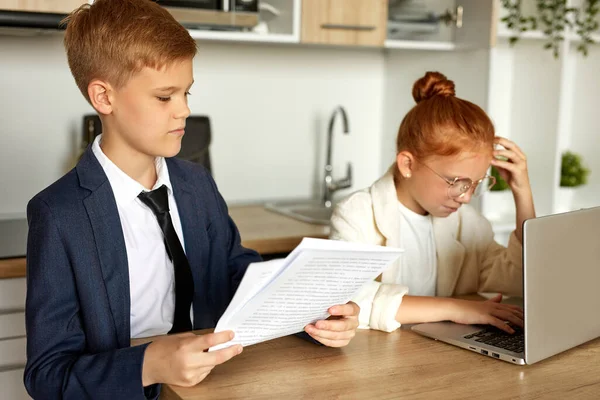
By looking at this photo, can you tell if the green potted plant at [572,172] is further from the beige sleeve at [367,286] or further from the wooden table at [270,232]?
the beige sleeve at [367,286]

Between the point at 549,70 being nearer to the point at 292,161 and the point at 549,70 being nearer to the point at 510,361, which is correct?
the point at 292,161

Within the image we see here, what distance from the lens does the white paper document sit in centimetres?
106

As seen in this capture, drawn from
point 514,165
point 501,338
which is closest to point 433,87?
point 514,165

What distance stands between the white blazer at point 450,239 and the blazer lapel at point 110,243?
56 cm

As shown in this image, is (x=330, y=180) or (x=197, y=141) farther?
(x=330, y=180)

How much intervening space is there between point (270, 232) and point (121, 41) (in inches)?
44.3

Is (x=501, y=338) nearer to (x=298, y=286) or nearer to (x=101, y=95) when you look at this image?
(x=298, y=286)

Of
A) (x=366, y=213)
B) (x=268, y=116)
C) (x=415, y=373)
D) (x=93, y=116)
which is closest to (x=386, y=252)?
(x=415, y=373)

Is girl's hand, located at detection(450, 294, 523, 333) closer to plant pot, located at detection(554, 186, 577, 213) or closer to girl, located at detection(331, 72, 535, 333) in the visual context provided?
girl, located at detection(331, 72, 535, 333)

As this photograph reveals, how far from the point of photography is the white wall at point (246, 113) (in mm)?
2516

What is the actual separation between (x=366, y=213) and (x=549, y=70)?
153 centimetres

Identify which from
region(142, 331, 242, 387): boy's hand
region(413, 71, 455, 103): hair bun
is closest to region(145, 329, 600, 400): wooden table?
region(142, 331, 242, 387): boy's hand

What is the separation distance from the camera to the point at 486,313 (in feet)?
4.86

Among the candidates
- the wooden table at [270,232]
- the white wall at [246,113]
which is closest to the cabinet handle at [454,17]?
the white wall at [246,113]
